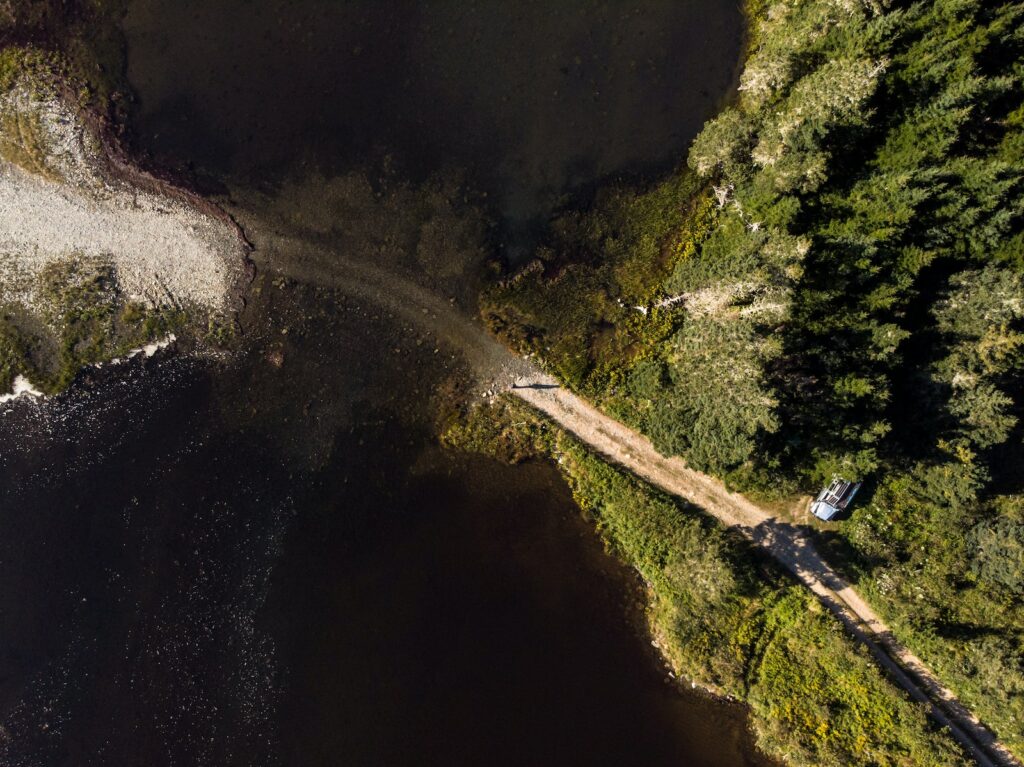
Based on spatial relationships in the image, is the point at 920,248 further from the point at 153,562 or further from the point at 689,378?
the point at 153,562

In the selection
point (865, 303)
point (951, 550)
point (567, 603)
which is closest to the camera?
point (865, 303)

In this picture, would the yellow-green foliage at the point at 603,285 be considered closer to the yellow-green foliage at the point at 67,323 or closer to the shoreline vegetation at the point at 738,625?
the shoreline vegetation at the point at 738,625

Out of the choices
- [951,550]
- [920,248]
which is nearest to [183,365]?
[920,248]

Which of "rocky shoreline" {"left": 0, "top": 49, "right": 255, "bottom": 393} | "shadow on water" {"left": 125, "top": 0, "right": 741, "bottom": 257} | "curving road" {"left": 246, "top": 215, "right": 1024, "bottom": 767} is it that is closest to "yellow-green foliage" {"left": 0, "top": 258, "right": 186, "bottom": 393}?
"rocky shoreline" {"left": 0, "top": 49, "right": 255, "bottom": 393}

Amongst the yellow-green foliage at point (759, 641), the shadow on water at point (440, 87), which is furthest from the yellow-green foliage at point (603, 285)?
the yellow-green foliage at point (759, 641)

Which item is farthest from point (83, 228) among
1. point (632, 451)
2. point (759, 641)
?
point (759, 641)

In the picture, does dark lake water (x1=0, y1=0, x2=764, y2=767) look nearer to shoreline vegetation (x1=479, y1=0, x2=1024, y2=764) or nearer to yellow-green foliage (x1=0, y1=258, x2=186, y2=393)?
yellow-green foliage (x1=0, y1=258, x2=186, y2=393)
